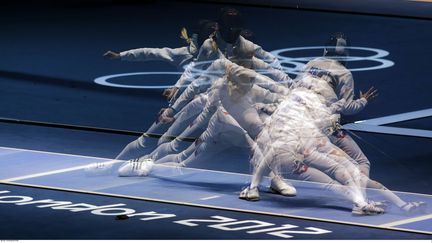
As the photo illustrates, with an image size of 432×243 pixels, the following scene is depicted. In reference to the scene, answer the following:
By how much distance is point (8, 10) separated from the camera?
2539 centimetres

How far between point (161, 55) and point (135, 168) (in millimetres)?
1183

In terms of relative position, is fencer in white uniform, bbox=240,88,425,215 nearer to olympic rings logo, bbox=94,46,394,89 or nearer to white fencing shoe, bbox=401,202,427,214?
white fencing shoe, bbox=401,202,427,214

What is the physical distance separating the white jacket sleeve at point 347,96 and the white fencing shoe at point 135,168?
207cm

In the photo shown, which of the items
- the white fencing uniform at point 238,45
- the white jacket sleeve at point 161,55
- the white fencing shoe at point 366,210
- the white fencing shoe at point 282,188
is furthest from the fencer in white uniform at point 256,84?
the white fencing shoe at point 366,210

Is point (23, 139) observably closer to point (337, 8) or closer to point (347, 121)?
point (347, 121)

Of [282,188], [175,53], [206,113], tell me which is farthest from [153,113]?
[282,188]

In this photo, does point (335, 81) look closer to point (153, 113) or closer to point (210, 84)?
point (210, 84)

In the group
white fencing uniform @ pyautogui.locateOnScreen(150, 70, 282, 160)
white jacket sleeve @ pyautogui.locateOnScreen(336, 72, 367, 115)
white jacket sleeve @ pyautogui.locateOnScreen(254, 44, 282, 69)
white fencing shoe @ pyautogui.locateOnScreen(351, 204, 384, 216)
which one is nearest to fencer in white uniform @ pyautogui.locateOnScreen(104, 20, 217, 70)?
white jacket sleeve @ pyautogui.locateOnScreen(254, 44, 282, 69)

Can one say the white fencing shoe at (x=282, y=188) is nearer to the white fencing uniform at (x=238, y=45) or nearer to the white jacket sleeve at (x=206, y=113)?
the white jacket sleeve at (x=206, y=113)

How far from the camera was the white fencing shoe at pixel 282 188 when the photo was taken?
12.1 m

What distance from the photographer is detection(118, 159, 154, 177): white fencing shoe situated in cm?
1294

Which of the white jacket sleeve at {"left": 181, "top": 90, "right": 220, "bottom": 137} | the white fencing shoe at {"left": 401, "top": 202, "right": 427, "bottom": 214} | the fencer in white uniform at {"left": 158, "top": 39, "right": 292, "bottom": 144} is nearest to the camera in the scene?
the white fencing shoe at {"left": 401, "top": 202, "right": 427, "bottom": 214}

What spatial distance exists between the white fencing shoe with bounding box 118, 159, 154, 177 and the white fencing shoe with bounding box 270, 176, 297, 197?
1392mm

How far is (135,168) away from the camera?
1295cm
